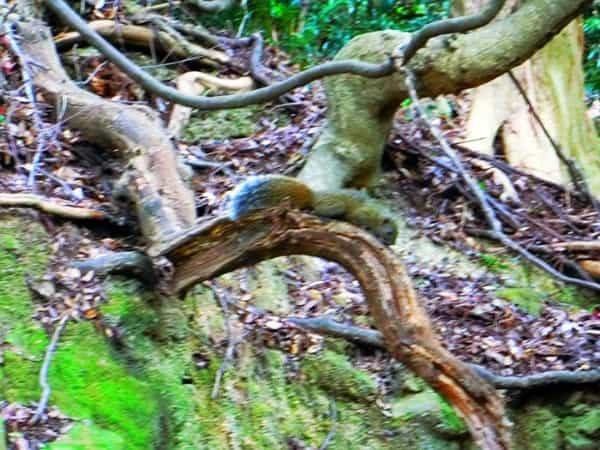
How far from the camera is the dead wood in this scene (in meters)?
4.49

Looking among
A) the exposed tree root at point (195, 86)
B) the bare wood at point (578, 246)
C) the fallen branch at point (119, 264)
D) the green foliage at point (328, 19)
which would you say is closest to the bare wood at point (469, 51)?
the fallen branch at point (119, 264)

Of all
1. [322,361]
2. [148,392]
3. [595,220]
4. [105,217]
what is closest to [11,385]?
[148,392]

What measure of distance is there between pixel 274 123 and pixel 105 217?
8.47ft

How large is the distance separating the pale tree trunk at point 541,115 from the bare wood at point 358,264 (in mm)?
3675

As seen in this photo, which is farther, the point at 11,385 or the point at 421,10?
the point at 421,10

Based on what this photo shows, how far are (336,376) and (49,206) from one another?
6.66 ft

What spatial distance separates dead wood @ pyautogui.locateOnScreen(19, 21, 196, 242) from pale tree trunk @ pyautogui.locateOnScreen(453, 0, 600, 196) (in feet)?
11.8

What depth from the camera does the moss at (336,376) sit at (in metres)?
5.00

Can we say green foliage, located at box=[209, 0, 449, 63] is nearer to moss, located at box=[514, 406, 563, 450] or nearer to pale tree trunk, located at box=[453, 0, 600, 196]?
pale tree trunk, located at box=[453, 0, 600, 196]

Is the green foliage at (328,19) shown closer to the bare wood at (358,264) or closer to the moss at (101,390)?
the bare wood at (358,264)

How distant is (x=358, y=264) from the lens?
162 inches

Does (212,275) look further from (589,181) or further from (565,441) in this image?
(589,181)

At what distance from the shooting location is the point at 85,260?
422 centimetres

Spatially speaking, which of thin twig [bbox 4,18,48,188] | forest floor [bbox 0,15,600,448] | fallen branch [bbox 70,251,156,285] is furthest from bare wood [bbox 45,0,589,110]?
fallen branch [bbox 70,251,156,285]
